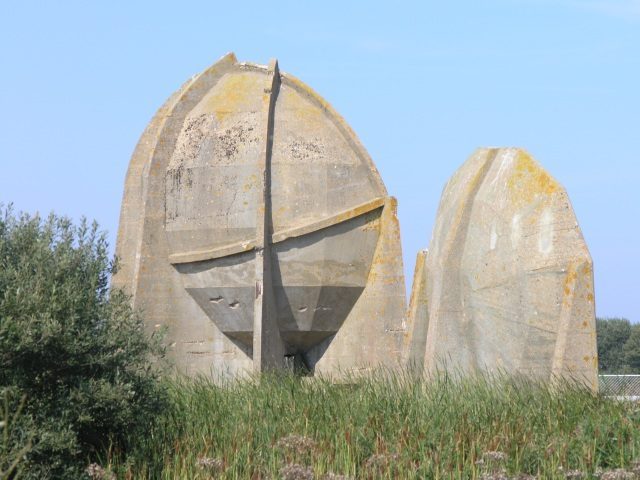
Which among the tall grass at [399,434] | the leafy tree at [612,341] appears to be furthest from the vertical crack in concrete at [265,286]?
the leafy tree at [612,341]

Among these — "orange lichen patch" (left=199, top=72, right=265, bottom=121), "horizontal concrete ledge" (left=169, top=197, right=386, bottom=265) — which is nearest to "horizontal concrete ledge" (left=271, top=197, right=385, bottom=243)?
"horizontal concrete ledge" (left=169, top=197, right=386, bottom=265)

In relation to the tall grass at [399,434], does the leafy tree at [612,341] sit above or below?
above

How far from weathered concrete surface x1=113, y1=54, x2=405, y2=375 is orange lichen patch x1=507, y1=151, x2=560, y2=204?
6216mm

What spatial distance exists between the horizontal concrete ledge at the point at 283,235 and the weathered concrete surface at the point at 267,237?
0.07 feet

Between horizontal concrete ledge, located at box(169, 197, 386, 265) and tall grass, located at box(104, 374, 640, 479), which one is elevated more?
horizontal concrete ledge, located at box(169, 197, 386, 265)

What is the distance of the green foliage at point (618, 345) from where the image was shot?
5044cm

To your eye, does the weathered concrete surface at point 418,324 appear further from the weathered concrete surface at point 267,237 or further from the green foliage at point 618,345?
the green foliage at point 618,345

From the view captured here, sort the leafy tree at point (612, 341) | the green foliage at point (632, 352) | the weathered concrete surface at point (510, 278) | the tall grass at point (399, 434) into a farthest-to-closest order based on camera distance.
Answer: the leafy tree at point (612, 341) < the green foliage at point (632, 352) < the weathered concrete surface at point (510, 278) < the tall grass at point (399, 434)

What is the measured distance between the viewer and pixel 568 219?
582 inches

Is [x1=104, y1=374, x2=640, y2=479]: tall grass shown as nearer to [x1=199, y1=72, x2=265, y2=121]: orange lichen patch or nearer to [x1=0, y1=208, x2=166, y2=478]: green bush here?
[x1=0, y1=208, x2=166, y2=478]: green bush

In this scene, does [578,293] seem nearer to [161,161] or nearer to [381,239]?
[381,239]

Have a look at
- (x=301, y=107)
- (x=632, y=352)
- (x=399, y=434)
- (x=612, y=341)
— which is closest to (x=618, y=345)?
(x=612, y=341)

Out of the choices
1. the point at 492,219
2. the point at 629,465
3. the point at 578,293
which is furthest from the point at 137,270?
the point at 629,465

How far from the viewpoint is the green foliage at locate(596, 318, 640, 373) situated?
50438 millimetres
